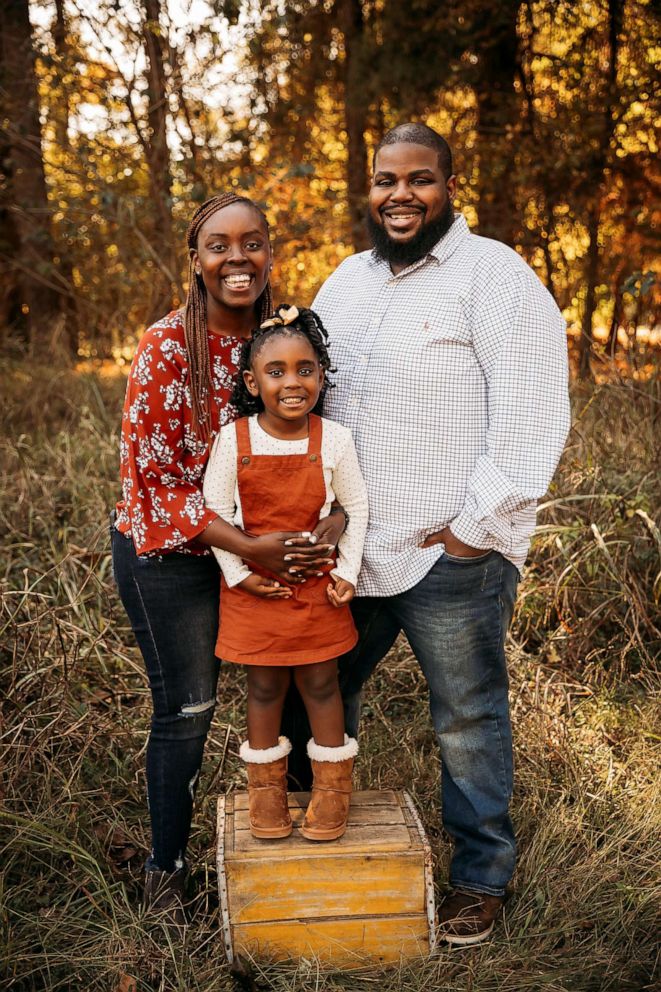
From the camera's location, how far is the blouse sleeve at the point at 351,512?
2.61 meters

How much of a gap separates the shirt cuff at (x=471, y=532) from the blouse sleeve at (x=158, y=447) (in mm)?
699

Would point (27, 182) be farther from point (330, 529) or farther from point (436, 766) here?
point (330, 529)

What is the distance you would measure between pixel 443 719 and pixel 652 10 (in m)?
7.44

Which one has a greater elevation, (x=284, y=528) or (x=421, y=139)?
(x=421, y=139)

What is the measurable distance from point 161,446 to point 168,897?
1.46m

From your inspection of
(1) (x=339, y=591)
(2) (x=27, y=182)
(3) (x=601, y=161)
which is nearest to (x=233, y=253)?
(1) (x=339, y=591)

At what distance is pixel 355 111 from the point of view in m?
9.97

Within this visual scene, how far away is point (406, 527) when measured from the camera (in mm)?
2625

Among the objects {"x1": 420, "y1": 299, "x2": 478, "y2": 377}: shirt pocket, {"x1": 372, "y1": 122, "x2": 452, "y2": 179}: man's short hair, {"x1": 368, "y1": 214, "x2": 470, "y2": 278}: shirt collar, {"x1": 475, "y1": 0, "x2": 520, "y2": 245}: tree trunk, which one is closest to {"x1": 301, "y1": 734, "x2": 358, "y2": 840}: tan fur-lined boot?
{"x1": 420, "y1": 299, "x2": 478, "y2": 377}: shirt pocket

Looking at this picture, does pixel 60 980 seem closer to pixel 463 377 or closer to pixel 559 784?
pixel 559 784

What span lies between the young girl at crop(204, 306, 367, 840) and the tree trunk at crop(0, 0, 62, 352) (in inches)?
216

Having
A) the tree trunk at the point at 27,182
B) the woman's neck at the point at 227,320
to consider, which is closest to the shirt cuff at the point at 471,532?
the woman's neck at the point at 227,320

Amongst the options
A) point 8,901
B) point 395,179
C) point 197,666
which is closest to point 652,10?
point 395,179

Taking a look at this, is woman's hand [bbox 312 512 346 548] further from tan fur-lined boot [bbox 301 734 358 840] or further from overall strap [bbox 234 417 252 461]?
tan fur-lined boot [bbox 301 734 358 840]
